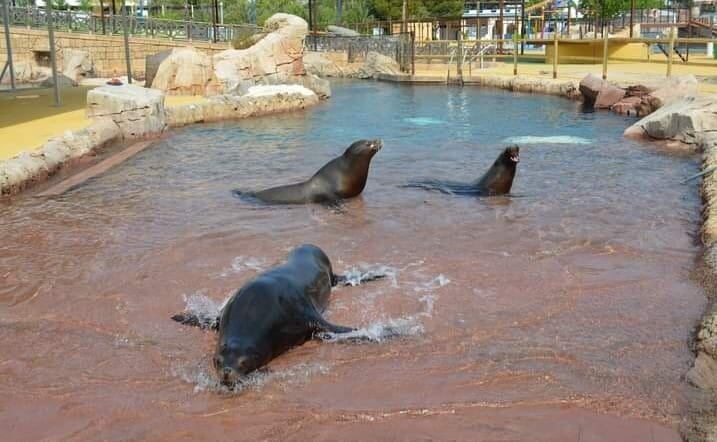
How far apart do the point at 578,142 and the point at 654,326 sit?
8209 mm

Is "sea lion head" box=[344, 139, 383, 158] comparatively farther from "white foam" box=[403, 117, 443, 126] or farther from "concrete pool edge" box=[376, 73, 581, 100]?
"concrete pool edge" box=[376, 73, 581, 100]

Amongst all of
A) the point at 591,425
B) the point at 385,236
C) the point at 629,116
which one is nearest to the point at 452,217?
the point at 385,236

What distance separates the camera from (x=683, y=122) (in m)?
11.5

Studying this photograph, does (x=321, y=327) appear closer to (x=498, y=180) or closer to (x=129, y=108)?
(x=498, y=180)

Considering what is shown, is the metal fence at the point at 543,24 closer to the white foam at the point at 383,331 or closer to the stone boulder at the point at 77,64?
the stone boulder at the point at 77,64

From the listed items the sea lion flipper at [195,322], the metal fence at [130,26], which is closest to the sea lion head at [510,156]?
the sea lion flipper at [195,322]

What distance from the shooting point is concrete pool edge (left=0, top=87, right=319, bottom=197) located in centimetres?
869

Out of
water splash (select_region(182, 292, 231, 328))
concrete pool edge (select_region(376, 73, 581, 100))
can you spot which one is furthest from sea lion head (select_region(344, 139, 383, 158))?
concrete pool edge (select_region(376, 73, 581, 100))

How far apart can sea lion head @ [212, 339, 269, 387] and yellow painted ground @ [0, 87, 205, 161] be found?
6.18 meters

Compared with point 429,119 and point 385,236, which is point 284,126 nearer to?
point 429,119

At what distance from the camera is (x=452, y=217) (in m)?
7.37

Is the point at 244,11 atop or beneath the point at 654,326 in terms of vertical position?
atop

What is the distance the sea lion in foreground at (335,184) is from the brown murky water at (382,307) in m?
0.23

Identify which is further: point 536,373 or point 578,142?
point 578,142
